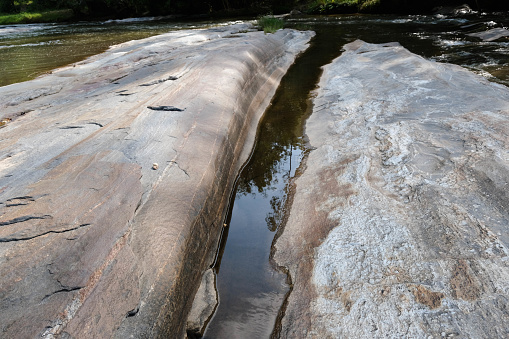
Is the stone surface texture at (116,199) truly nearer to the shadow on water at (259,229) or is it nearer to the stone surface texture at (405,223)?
the shadow on water at (259,229)

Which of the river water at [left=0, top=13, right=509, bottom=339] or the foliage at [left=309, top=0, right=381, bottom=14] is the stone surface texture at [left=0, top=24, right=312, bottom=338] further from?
the foliage at [left=309, top=0, right=381, bottom=14]

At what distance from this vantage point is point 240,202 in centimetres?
315

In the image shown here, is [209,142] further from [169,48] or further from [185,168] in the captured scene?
[169,48]

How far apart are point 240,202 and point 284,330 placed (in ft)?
4.61

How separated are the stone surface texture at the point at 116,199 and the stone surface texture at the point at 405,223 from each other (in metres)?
0.67

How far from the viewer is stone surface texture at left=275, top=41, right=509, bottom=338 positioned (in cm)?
176

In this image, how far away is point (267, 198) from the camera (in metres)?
3.14

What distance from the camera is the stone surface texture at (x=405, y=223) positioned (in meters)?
1.76

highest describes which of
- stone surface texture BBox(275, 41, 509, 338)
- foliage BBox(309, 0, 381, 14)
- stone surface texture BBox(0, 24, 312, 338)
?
foliage BBox(309, 0, 381, 14)

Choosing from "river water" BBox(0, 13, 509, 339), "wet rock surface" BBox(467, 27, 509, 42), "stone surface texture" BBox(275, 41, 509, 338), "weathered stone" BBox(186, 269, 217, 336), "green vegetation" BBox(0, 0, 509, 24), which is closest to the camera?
"stone surface texture" BBox(275, 41, 509, 338)

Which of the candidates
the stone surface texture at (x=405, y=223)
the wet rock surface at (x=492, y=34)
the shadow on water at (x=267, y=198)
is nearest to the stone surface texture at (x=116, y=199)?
the shadow on water at (x=267, y=198)

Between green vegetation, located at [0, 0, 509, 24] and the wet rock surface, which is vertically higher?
green vegetation, located at [0, 0, 509, 24]

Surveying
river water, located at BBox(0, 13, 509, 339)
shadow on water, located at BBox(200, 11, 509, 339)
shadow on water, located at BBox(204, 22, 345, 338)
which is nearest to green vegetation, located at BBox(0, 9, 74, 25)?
river water, located at BBox(0, 13, 509, 339)

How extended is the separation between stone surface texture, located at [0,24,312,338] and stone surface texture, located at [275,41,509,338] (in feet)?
2.21
